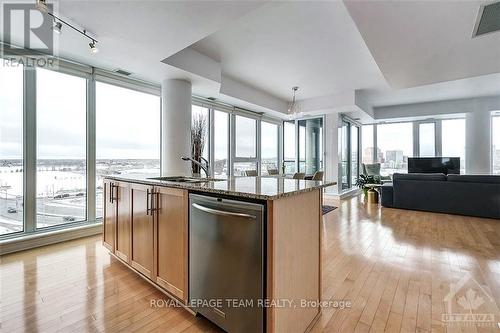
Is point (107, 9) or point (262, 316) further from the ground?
point (107, 9)

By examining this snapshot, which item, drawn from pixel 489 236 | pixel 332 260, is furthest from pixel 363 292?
pixel 489 236

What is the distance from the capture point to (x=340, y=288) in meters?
2.04

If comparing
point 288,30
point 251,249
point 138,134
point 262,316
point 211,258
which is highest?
point 288,30

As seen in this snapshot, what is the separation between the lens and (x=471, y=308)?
69.1 inches

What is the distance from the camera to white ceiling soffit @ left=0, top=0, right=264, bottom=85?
6.61 ft

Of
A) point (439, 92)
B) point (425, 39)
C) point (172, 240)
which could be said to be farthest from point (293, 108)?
point (172, 240)

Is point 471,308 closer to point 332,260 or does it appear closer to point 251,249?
point 332,260

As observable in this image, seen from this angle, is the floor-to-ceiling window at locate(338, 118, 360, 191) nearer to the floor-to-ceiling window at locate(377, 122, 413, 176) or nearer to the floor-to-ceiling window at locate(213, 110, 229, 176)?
the floor-to-ceiling window at locate(377, 122, 413, 176)

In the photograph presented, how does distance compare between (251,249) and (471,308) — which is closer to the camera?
(251,249)

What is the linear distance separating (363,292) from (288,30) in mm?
2994

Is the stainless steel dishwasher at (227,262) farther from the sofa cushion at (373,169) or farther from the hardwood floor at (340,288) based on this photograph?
the sofa cushion at (373,169)

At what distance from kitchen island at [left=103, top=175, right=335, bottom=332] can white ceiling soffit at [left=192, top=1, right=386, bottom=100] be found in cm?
203

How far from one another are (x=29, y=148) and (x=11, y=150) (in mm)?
169

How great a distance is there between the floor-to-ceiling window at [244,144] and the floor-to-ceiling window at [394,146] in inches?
Result: 195
